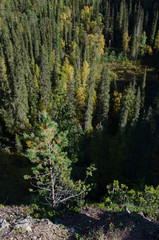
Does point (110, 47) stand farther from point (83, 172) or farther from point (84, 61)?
point (83, 172)

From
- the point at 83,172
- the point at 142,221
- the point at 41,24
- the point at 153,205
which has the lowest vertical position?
the point at 83,172

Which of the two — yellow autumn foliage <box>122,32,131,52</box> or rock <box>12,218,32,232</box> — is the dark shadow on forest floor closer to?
rock <box>12,218,32,232</box>

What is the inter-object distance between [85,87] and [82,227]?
50.6 meters

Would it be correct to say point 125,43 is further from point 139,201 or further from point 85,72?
point 139,201

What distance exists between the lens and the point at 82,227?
776 centimetres

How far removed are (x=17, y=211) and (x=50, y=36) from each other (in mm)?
69926

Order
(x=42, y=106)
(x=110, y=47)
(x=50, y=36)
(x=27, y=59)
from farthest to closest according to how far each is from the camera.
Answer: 1. (x=110, y=47)
2. (x=50, y=36)
3. (x=27, y=59)
4. (x=42, y=106)

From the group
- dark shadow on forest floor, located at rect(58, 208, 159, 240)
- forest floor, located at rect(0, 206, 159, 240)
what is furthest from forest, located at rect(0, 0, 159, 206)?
forest floor, located at rect(0, 206, 159, 240)

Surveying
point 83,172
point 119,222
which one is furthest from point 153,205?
point 83,172

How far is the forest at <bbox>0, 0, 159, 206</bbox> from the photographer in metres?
19.3

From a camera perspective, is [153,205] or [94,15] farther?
[94,15]

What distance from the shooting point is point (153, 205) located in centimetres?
968

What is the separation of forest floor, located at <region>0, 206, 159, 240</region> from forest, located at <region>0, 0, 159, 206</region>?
4223 millimetres

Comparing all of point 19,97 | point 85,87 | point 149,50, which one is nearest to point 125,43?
point 149,50
